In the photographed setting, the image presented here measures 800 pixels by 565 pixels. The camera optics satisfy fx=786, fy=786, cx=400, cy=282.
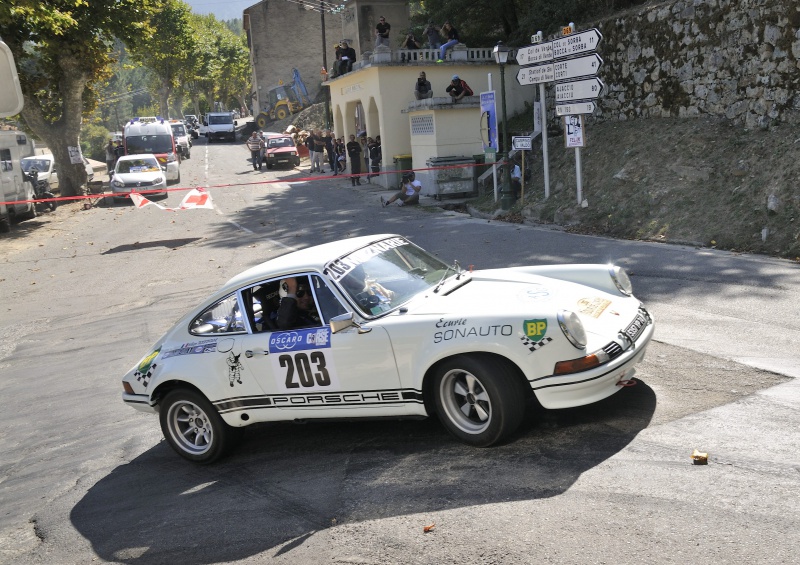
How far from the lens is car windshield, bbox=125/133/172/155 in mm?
36906

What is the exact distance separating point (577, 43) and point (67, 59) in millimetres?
21505

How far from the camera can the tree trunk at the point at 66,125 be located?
1190 inches

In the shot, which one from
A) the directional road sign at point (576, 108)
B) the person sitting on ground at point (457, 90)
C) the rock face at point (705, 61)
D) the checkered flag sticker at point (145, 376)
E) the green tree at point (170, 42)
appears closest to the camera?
the checkered flag sticker at point (145, 376)

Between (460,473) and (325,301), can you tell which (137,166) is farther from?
(460,473)

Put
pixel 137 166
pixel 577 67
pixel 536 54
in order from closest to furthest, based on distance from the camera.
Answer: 1. pixel 577 67
2. pixel 536 54
3. pixel 137 166

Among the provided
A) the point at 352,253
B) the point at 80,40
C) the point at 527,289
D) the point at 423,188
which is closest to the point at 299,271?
the point at 352,253

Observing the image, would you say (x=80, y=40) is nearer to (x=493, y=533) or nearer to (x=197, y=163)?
(x=197, y=163)

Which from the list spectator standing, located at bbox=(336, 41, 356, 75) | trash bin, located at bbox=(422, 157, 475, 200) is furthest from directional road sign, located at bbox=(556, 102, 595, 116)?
spectator standing, located at bbox=(336, 41, 356, 75)

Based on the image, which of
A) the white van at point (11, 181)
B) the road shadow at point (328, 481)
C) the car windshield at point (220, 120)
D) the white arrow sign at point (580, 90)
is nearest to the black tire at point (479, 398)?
the road shadow at point (328, 481)

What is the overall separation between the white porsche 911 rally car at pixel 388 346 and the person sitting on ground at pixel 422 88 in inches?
845

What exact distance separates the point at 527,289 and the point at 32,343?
28.1 ft

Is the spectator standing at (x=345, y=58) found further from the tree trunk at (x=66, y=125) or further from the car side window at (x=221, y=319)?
the car side window at (x=221, y=319)

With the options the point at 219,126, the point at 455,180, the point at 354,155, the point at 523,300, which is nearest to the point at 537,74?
the point at 455,180

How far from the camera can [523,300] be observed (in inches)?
226
